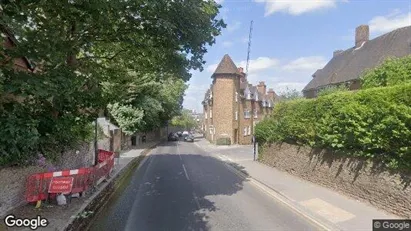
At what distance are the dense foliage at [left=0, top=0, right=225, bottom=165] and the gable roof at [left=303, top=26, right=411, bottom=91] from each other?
77.2 ft

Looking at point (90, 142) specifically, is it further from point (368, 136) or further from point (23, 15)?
point (368, 136)

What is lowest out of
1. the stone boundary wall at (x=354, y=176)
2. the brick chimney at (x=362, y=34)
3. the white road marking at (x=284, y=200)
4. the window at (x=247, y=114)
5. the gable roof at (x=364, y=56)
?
the white road marking at (x=284, y=200)

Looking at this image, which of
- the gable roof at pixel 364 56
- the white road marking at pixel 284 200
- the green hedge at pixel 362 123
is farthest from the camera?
the gable roof at pixel 364 56

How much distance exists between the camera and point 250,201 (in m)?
11.9

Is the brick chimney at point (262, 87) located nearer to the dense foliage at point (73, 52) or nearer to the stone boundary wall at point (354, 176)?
the stone boundary wall at point (354, 176)

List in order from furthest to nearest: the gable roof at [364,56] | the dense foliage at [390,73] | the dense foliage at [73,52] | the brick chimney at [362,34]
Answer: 1. the brick chimney at [362,34]
2. the gable roof at [364,56]
3. the dense foliage at [390,73]
4. the dense foliage at [73,52]

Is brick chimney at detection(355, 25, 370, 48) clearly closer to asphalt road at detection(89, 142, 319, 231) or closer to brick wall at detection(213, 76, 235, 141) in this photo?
brick wall at detection(213, 76, 235, 141)

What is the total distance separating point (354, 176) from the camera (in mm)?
11898

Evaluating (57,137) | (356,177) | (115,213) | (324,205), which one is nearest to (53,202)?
(115,213)

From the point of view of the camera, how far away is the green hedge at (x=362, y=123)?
950 cm

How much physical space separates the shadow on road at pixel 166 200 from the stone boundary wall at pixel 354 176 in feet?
10.6

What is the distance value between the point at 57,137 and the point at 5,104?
311cm

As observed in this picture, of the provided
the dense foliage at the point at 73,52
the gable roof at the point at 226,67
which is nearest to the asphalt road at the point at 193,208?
the dense foliage at the point at 73,52

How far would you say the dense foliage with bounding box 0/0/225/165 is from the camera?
8.41m
